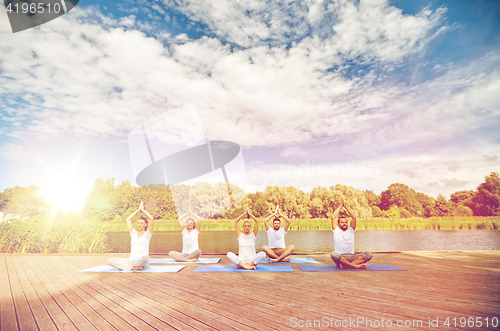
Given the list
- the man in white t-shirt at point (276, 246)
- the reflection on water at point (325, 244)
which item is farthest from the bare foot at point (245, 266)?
the reflection on water at point (325, 244)

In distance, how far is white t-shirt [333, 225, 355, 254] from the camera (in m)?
4.92

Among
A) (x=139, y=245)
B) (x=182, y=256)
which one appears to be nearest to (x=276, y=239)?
(x=182, y=256)

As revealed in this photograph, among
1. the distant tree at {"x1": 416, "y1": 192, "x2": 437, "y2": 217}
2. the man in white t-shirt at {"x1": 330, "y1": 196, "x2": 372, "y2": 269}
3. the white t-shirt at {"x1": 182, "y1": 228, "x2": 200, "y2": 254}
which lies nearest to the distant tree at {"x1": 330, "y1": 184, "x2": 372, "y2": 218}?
the distant tree at {"x1": 416, "y1": 192, "x2": 437, "y2": 217}

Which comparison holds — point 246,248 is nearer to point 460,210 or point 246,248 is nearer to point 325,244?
point 325,244

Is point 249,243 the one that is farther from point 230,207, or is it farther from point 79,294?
point 230,207

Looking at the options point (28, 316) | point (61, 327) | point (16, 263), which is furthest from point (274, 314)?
point (16, 263)

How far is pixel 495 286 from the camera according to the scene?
3.56 m

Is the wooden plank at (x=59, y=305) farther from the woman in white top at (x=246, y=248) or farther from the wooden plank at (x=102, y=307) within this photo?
the woman in white top at (x=246, y=248)

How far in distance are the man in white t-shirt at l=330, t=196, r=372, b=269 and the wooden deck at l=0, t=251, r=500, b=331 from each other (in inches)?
13.4

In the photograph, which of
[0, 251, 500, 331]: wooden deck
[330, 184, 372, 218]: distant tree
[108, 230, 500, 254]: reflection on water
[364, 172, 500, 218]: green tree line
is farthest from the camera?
[364, 172, 500, 218]: green tree line

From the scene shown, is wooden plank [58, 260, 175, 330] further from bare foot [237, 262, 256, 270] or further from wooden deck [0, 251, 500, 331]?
bare foot [237, 262, 256, 270]

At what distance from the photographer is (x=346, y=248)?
501 cm

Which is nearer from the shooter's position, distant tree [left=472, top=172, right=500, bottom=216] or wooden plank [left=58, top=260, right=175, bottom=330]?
wooden plank [left=58, top=260, right=175, bottom=330]

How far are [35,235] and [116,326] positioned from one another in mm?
8464
